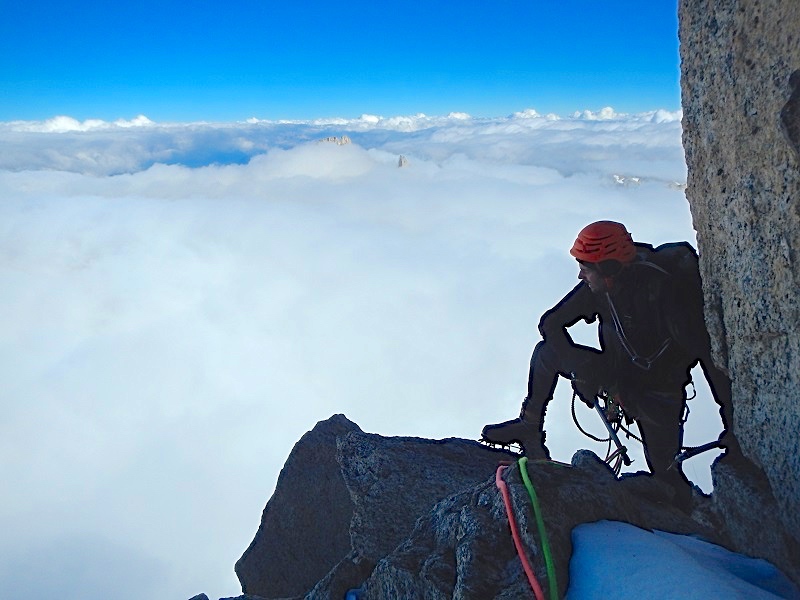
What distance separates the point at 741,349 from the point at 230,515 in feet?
690

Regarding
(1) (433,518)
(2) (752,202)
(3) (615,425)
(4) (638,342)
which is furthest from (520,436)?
(2) (752,202)

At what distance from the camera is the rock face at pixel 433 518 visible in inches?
128

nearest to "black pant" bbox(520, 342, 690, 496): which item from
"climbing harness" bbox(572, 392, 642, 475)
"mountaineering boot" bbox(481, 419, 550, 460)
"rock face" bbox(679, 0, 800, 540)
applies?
"climbing harness" bbox(572, 392, 642, 475)

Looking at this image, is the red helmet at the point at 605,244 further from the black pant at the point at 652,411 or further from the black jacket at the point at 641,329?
the black pant at the point at 652,411

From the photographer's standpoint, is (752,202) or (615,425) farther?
(615,425)

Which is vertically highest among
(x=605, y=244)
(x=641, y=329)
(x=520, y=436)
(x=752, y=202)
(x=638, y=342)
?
(x=752, y=202)

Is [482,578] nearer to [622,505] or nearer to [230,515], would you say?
[622,505]

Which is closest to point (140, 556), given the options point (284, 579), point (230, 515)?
point (230, 515)

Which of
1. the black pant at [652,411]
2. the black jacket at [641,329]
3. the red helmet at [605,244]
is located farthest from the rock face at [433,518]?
the red helmet at [605,244]

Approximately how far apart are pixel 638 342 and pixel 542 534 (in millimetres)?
2400

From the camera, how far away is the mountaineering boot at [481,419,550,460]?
6266 mm

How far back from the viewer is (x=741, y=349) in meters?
4.08

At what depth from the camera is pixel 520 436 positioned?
635 centimetres

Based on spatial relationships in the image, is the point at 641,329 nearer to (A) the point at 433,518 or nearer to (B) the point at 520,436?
(B) the point at 520,436
